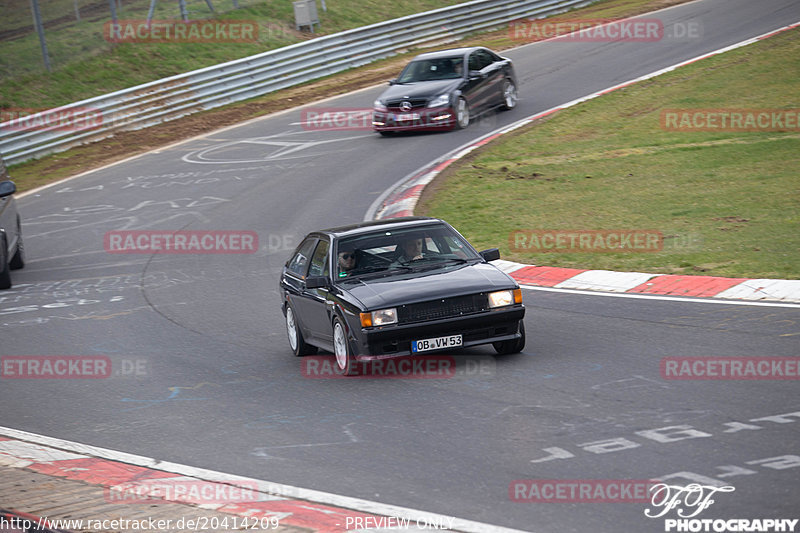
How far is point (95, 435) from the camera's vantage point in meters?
8.59

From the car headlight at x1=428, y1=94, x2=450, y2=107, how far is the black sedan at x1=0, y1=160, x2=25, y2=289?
1088 cm

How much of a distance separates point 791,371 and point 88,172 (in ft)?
69.2

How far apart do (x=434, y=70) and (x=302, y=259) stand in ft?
50.3

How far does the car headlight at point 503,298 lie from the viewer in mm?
9453

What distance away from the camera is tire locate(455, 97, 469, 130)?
25.5m

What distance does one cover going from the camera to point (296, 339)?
11102 mm

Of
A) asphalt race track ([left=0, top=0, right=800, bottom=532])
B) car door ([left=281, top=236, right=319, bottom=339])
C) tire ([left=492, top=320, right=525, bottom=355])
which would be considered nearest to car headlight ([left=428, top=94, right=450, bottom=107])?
asphalt race track ([left=0, top=0, right=800, bottom=532])

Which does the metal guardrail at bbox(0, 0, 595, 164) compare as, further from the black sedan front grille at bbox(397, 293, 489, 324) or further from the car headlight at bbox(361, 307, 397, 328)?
the black sedan front grille at bbox(397, 293, 489, 324)

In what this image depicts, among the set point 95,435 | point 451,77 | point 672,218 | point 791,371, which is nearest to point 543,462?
point 791,371
